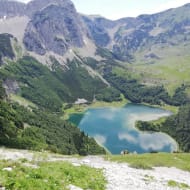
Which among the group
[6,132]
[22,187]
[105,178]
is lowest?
[6,132]

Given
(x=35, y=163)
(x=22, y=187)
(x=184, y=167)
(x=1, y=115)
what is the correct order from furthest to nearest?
(x=1, y=115) → (x=184, y=167) → (x=35, y=163) → (x=22, y=187)

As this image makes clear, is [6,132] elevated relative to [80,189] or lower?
lower

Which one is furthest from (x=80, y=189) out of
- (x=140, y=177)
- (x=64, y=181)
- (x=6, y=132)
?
(x=6, y=132)

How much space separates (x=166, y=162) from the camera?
6631cm

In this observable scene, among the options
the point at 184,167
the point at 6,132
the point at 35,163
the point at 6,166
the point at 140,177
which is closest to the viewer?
the point at 6,166

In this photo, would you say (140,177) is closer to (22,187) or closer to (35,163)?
(35,163)

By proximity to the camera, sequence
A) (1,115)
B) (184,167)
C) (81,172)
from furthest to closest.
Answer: (1,115), (184,167), (81,172)

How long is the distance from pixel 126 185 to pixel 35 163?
10746 mm

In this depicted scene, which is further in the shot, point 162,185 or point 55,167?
point 162,185

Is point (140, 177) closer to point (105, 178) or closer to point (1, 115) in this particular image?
point (105, 178)

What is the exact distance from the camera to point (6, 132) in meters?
111

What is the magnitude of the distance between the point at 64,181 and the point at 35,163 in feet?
32.1

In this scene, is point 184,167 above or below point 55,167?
below

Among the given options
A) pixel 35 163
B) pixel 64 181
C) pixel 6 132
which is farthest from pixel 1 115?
pixel 64 181
